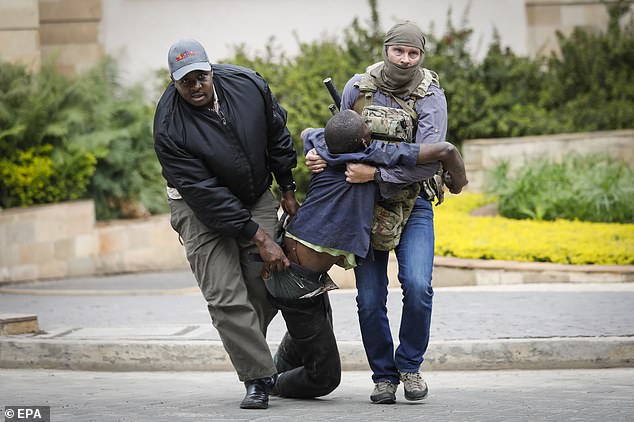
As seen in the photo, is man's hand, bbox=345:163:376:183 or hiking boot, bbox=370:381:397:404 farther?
hiking boot, bbox=370:381:397:404

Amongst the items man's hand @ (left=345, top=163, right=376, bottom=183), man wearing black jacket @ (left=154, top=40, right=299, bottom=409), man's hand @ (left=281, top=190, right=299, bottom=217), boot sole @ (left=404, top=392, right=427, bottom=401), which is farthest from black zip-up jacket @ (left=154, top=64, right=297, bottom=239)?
boot sole @ (left=404, top=392, right=427, bottom=401)

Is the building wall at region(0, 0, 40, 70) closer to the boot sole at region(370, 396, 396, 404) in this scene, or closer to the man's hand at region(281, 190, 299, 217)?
the man's hand at region(281, 190, 299, 217)

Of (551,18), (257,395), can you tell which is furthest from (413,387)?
(551,18)

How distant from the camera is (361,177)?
610 centimetres

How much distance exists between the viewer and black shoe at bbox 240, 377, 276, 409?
6.43 meters

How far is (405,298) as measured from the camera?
20.9 feet

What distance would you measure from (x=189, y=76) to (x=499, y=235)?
235 inches

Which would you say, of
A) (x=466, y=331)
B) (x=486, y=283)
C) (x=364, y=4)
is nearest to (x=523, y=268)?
(x=486, y=283)

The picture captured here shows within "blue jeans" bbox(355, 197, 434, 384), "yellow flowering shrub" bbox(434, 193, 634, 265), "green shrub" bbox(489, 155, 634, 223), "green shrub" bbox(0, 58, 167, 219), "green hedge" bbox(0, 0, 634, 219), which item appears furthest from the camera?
"green hedge" bbox(0, 0, 634, 219)

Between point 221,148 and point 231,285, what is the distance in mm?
720

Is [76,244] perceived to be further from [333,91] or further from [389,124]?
[389,124]

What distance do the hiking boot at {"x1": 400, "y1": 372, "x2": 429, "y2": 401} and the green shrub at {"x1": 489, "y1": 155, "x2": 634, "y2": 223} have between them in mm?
6561

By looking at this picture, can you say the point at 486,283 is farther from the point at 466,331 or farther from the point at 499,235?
the point at 466,331

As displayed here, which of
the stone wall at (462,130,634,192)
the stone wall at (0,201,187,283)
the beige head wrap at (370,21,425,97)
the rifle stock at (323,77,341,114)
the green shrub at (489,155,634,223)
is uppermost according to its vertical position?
the beige head wrap at (370,21,425,97)
